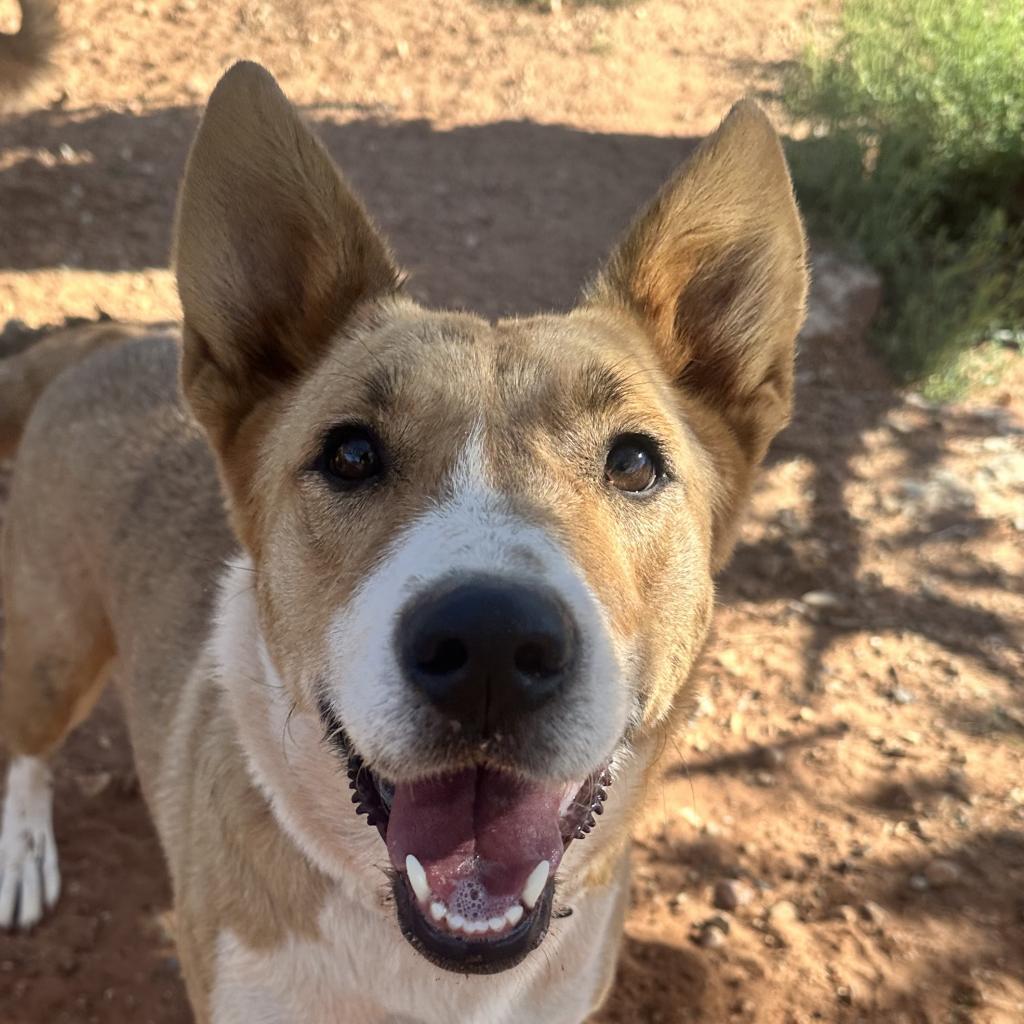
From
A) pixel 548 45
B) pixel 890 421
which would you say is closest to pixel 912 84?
pixel 890 421

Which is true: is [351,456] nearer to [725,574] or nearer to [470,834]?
[470,834]

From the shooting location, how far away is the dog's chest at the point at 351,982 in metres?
2.12

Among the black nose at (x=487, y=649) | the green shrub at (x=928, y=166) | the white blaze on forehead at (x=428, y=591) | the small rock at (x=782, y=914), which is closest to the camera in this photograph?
the black nose at (x=487, y=649)

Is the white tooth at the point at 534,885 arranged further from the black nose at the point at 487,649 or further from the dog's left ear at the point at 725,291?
the dog's left ear at the point at 725,291

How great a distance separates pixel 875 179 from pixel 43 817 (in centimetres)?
696

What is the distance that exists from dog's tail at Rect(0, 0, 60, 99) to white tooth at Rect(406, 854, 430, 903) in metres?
4.60

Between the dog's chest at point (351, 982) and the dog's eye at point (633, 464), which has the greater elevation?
the dog's eye at point (633, 464)

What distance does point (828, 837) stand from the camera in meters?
3.82

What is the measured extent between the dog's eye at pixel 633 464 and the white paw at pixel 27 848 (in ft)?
8.64

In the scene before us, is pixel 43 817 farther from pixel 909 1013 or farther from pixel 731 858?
pixel 909 1013

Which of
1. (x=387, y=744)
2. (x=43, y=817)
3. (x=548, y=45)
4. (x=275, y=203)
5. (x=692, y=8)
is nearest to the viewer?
(x=387, y=744)

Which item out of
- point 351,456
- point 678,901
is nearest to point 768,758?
point 678,901

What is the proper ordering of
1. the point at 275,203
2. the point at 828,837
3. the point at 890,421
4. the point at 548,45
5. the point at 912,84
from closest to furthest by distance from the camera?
the point at 275,203
the point at 828,837
the point at 890,421
the point at 912,84
the point at 548,45

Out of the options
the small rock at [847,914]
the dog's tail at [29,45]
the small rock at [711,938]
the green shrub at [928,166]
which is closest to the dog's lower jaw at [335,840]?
the small rock at [711,938]
